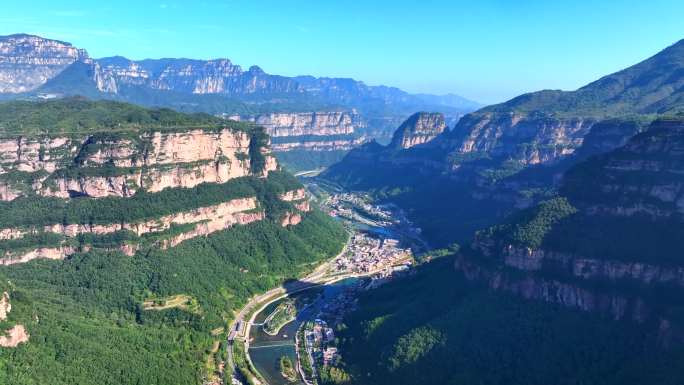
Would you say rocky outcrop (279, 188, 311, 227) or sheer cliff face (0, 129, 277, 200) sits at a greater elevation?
sheer cliff face (0, 129, 277, 200)

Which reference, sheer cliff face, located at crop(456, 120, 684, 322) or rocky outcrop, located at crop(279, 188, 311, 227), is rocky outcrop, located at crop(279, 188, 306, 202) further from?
sheer cliff face, located at crop(456, 120, 684, 322)

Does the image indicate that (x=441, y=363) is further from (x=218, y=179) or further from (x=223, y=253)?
(x=218, y=179)

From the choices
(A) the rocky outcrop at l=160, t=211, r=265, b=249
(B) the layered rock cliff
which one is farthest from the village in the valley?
(B) the layered rock cliff

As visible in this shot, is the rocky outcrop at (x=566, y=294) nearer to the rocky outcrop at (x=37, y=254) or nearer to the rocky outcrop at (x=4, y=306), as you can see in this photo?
the rocky outcrop at (x=4, y=306)

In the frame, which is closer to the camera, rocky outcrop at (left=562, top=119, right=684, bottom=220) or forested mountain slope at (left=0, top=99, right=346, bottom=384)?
forested mountain slope at (left=0, top=99, right=346, bottom=384)

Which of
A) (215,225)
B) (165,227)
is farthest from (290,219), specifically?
(165,227)

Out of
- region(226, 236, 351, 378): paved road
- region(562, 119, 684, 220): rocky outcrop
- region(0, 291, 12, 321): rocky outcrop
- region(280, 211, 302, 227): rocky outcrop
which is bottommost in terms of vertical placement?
region(226, 236, 351, 378): paved road
